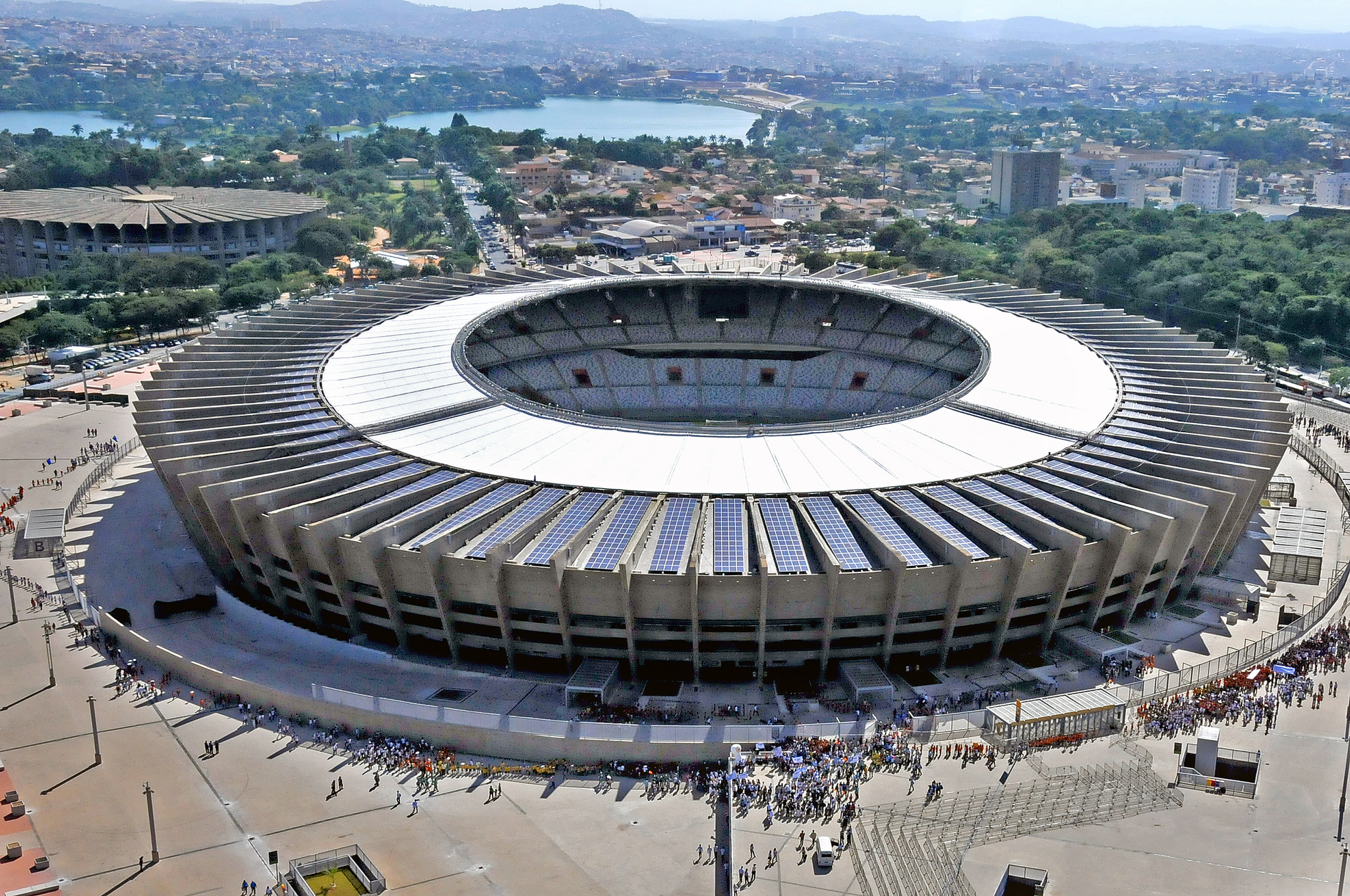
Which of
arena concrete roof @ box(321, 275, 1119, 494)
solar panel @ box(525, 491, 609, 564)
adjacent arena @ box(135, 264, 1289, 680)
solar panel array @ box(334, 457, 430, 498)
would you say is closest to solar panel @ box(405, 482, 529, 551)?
adjacent arena @ box(135, 264, 1289, 680)

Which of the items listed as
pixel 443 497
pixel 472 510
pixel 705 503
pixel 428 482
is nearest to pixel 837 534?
pixel 705 503

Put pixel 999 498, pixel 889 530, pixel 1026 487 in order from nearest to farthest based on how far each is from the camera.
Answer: pixel 889 530, pixel 999 498, pixel 1026 487

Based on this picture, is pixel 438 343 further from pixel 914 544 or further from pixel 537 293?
pixel 914 544

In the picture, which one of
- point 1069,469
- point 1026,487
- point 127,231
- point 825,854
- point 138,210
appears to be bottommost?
point 825,854

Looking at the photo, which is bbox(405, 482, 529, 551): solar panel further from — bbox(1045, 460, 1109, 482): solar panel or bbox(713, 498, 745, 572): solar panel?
bbox(1045, 460, 1109, 482): solar panel

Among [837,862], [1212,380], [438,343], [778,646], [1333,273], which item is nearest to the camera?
[837,862]

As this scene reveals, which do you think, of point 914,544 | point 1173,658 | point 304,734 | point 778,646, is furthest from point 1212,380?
point 304,734

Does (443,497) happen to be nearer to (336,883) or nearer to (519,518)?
(519,518)
